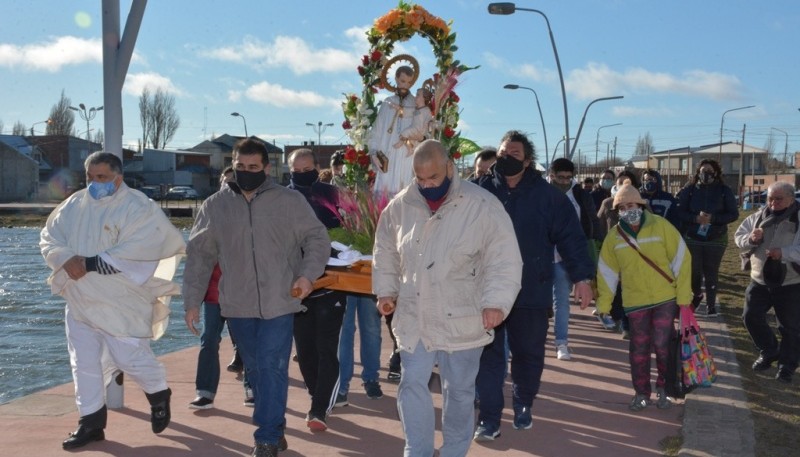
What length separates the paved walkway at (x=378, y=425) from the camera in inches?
239

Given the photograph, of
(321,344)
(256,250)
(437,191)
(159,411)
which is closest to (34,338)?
(159,411)

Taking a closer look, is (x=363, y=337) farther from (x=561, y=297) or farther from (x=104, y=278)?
(x=561, y=297)

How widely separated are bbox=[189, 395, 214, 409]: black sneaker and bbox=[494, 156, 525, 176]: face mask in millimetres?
2881

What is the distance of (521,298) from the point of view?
657 centimetres

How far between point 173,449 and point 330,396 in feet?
3.81

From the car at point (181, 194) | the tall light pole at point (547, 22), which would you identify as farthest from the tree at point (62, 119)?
the tall light pole at point (547, 22)

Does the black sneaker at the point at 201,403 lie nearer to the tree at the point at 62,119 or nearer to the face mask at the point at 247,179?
the face mask at the point at 247,179

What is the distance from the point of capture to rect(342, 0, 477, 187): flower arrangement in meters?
8.04

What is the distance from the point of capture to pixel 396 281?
5.41 meters

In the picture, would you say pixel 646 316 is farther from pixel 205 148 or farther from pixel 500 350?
pixel 205 148

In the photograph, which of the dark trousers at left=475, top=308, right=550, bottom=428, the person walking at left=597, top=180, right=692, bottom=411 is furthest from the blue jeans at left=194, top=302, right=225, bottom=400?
the person walking at left=597, top=180, right=692, bottom=411

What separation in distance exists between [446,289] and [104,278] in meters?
2.50

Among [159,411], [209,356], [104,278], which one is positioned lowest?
[159,411]

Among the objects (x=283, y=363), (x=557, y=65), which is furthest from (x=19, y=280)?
(x=283, y=363)
